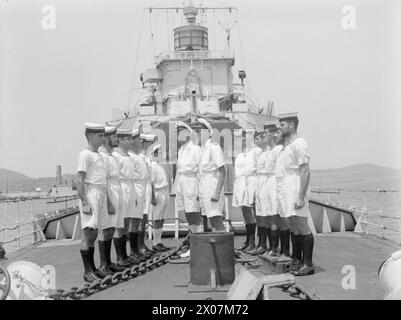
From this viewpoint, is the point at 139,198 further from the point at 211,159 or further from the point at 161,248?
the point at 161,248

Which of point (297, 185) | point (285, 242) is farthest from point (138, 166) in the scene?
point (297, 185)

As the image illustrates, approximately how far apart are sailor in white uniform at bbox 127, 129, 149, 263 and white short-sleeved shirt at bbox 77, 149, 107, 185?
3.98 feet

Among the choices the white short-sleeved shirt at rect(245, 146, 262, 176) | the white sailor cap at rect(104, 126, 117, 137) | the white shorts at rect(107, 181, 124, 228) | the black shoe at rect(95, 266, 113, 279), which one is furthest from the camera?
the white short-sleeved shirt at rect(245, 146, 262, 176)

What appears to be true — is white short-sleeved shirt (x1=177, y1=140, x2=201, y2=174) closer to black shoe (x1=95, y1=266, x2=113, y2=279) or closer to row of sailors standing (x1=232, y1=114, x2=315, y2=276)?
row of sailors standing (x1=232, y1=114, x2=315, y2=276)

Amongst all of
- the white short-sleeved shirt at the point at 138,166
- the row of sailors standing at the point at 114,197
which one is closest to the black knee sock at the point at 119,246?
the row of sailors standing at the point at 114,197

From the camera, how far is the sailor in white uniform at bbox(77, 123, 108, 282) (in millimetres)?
4973

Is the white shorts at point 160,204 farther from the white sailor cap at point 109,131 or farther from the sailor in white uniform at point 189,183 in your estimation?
the white sailor cap at point 109,131

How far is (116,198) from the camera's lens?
5527 mm

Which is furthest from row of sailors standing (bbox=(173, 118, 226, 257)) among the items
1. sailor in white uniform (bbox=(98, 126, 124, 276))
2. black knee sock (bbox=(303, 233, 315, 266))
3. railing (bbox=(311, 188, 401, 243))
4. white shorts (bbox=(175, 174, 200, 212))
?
railing (bbox=(311, 188, 401, 243))

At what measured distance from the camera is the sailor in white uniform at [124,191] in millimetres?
5952

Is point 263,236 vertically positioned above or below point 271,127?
below

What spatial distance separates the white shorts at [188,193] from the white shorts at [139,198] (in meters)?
0.49

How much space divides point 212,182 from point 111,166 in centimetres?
143

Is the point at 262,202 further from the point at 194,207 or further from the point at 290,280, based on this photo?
the point at 290,280
